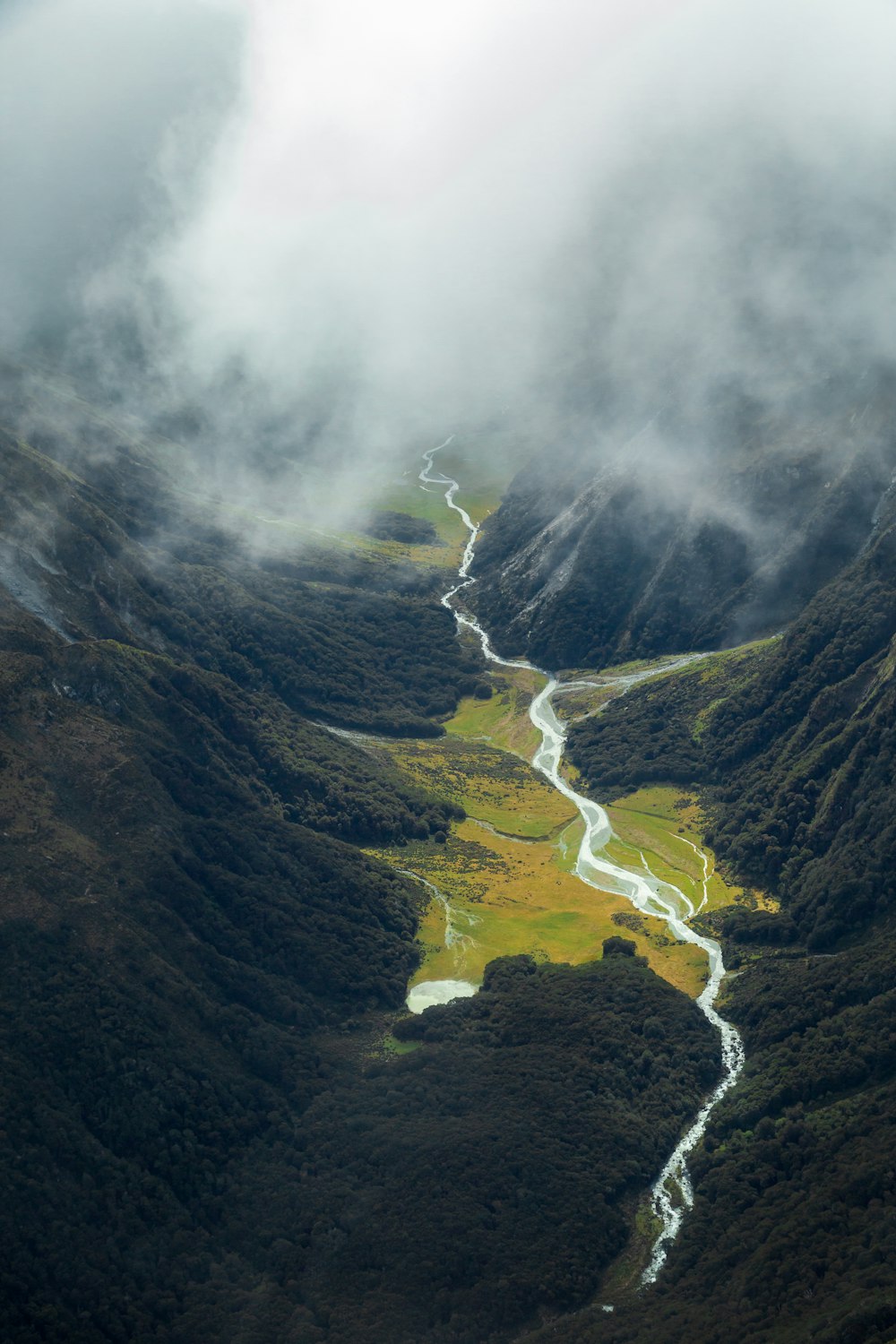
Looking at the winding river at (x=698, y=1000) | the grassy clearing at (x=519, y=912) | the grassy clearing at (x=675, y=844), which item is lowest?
the grassy clearing at (x=675, y=844)

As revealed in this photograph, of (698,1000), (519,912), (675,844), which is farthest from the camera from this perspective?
(675,844)

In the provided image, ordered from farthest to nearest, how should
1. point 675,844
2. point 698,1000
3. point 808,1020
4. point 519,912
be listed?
point 675,844 → point 519,912 → point 698,1000 → point 808,1020

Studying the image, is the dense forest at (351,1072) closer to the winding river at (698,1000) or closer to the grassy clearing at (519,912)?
the winding river at (698,1000)

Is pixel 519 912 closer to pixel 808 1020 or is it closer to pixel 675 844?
Answer: pixel 675 844

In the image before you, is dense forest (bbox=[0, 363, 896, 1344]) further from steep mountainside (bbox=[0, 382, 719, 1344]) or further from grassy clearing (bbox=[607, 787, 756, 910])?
grassy clearing (bbox=[607, 787, 756, 910])

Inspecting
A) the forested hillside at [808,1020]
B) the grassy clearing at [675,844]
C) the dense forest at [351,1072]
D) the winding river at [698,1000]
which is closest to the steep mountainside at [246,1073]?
the dense forest at [351,1072]

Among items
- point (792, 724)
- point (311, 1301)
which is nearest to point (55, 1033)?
point (311, 1301)

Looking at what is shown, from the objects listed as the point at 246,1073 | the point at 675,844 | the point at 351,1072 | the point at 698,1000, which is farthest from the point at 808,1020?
the point at 246,1073

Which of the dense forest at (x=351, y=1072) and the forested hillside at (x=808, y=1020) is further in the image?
the dense forest at (x=351, y=1072)

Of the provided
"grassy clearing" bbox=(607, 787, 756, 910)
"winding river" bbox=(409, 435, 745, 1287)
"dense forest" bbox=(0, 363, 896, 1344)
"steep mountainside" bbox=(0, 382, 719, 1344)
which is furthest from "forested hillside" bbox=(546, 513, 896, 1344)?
"steep mountainside" bbox=(0, 382, 719, 1344)

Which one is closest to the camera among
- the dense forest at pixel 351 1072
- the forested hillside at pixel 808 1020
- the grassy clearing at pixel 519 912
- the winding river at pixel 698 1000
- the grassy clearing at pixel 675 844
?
the forested hillside at pixel 808 1020

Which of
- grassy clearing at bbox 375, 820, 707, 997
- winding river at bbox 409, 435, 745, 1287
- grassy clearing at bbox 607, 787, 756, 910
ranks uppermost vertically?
grassy clearing at bbox 375, 820, 707, 997

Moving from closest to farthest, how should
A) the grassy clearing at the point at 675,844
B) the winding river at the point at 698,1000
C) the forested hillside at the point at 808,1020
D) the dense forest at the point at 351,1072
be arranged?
the forested hillside at the point at 808,1020 → the dense forest at the point at 351,1072 → the winding river at the point at 698,1000 → the grassy clearing at the point at 675,844
